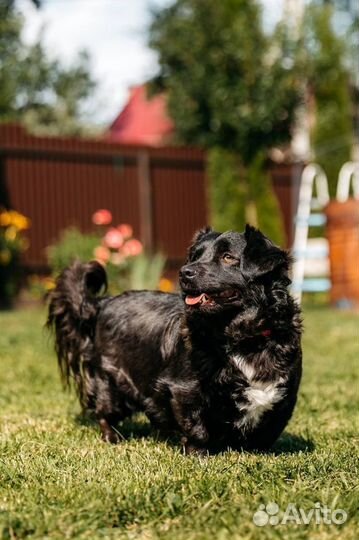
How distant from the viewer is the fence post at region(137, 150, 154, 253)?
1533 centimetres

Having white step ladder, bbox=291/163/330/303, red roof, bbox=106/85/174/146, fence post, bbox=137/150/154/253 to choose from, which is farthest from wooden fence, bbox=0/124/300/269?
red roof, bbox=106/85/174/146

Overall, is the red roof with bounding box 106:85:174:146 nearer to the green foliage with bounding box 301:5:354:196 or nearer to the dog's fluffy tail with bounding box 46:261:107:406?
the green foliage with bounding box 301:5:354:196

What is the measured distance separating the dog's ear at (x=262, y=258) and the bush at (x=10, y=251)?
9.58 meters

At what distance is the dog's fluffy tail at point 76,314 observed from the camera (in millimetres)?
5309

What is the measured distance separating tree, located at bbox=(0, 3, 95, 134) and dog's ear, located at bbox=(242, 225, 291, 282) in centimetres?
2099

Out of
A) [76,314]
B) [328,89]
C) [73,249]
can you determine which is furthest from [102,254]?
[328,89]

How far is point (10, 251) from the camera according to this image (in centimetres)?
1361

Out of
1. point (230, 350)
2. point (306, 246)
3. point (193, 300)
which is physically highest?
point (193, 300)

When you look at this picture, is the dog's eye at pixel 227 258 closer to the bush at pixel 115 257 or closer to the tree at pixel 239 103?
the bush at pixel 115 257

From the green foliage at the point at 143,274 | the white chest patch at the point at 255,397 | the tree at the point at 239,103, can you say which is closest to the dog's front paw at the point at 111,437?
the white chest patch at the point at 255,397

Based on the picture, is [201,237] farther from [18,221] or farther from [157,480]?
[18,221]

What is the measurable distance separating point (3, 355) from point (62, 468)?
4582 millimetres

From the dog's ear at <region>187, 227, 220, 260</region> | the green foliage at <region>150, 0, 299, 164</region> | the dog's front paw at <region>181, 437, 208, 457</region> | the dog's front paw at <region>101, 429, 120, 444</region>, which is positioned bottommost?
the dog's front paw at <region>101, 429, 120, 444</region>

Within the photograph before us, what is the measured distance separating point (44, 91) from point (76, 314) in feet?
92.8
